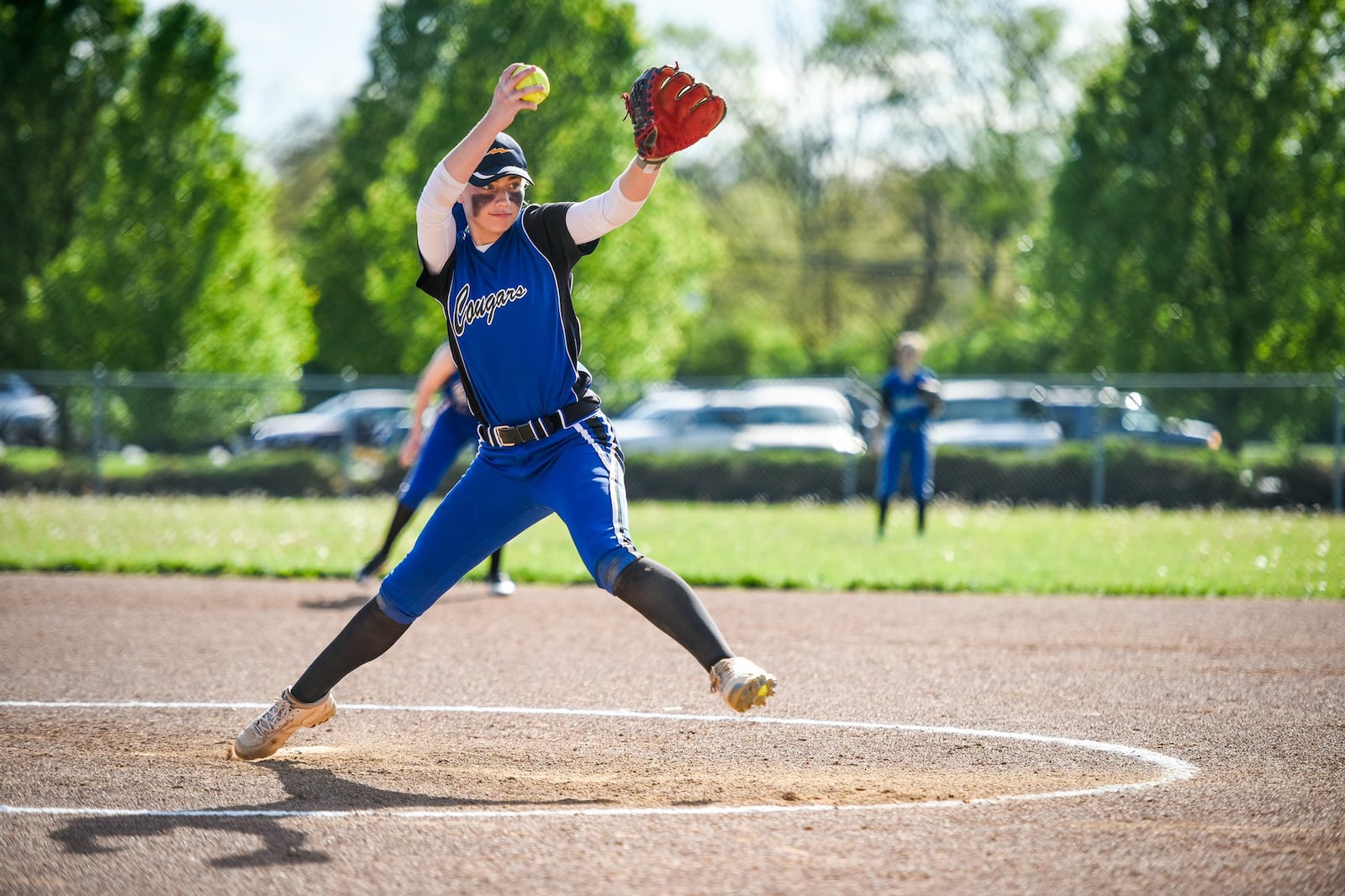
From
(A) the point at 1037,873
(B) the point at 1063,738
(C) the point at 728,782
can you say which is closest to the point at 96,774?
(C) the point at 728,782

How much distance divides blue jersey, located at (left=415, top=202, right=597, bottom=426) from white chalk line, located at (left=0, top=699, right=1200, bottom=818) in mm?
1446

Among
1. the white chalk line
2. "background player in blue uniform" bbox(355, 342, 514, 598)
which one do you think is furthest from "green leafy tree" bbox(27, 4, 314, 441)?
the white chalk line

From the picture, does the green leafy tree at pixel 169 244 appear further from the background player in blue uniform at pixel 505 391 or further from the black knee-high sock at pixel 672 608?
the black knee-high sock at pixel 672 608

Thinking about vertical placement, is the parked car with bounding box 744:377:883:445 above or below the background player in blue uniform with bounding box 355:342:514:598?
above

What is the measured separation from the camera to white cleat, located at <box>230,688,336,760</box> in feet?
17.2

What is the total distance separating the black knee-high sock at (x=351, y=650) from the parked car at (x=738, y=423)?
17.8 meters

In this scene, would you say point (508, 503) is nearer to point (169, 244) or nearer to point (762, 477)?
point (762, 477)

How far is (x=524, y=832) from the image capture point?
4227 mm

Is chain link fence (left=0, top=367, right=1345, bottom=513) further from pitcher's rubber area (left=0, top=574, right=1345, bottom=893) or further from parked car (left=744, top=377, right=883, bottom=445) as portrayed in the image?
pitcher's rubber area (left=0, top=574, right=1345, bottom=893)

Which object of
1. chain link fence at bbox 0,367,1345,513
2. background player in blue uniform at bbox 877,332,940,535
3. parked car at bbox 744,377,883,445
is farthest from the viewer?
parked car at bbox 744,377,883,445

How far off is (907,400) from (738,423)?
30.2ft

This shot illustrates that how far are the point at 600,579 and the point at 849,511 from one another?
15.0 meters

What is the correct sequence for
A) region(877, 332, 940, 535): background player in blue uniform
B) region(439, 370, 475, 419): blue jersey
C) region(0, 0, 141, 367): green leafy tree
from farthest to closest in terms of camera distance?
region(0, 0, 141, 367): green leafy tree → region(877, 332, 940, 535): background player in blue uniform → region(439, 370, 475, 419): blue jersey

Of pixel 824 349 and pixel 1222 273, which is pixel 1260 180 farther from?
pixel 824 349
